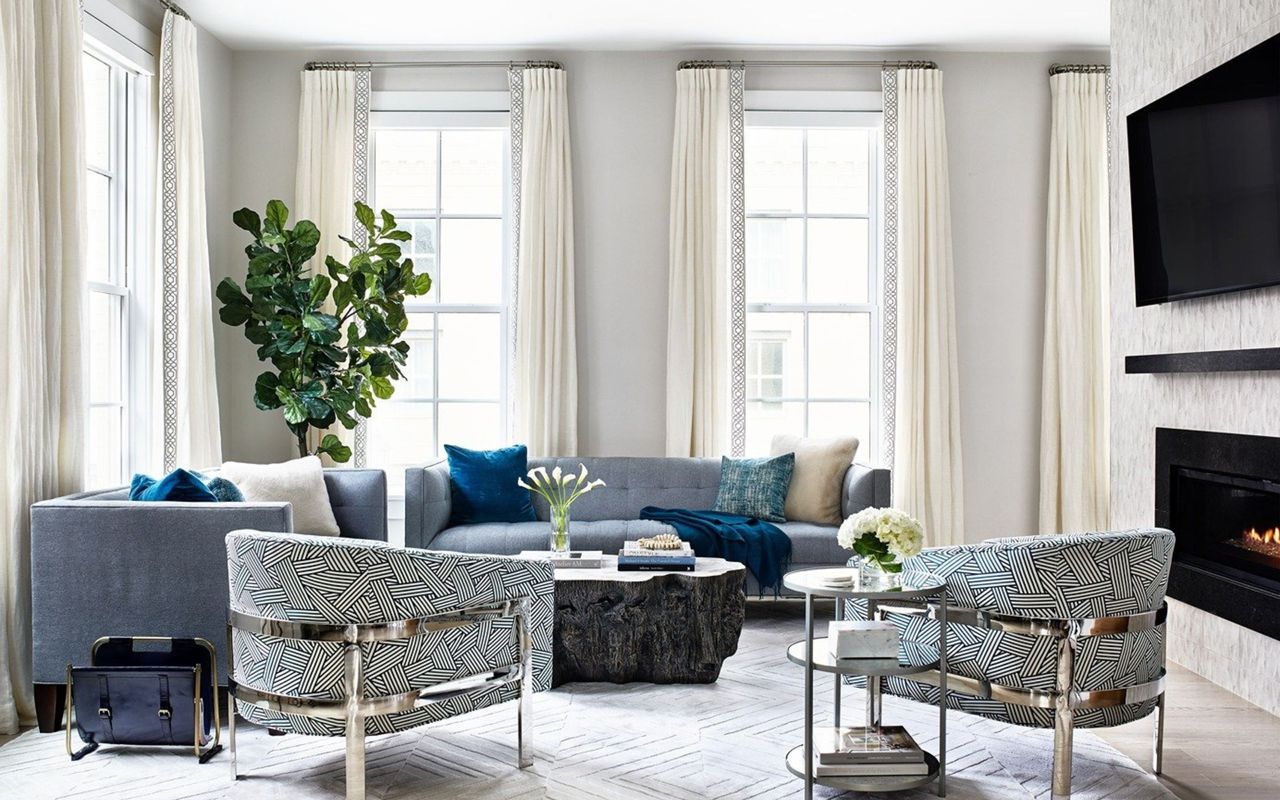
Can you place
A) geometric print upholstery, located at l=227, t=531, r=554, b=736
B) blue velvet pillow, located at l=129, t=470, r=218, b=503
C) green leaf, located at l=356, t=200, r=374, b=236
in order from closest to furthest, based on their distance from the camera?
geometric print upholstery, located at l=227, t=531, r=554, b=736, blue velvet pillow, located at l=129, t=470, r=218, b=503, green leaf, located at l=356, t=200, r=374, b=236

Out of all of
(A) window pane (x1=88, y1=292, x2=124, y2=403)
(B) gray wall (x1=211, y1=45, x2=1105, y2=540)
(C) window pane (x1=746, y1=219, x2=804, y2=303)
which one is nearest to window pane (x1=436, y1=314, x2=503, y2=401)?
(B) gray wall (x1=211, y1=45, x2=1105, y2=540)

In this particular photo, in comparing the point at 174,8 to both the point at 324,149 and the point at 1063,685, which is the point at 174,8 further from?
the point at 1063,685

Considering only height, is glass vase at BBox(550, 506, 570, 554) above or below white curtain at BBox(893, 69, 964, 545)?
below

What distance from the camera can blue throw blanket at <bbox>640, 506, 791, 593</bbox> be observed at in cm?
522

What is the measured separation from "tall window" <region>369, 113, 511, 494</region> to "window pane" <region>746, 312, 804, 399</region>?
157 cm

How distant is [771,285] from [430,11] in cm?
256

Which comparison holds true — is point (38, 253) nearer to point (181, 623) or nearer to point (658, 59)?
point (181, 623)

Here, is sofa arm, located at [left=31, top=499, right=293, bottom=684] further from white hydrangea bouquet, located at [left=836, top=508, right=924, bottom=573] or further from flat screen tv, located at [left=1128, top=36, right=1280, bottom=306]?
flat screen tv, located at [left=1128, top=36, right=1280, bottom=306]

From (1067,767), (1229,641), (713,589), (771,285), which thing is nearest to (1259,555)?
(1229,641)

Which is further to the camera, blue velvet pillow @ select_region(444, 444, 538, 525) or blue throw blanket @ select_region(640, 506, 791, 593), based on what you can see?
blue velvet pillow @ select_region(444, 444, 538, 525)

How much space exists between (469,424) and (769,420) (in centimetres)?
188

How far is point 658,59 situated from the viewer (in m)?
6.44

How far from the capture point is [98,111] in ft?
17.0

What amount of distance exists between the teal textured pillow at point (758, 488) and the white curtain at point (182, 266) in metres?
2.80
